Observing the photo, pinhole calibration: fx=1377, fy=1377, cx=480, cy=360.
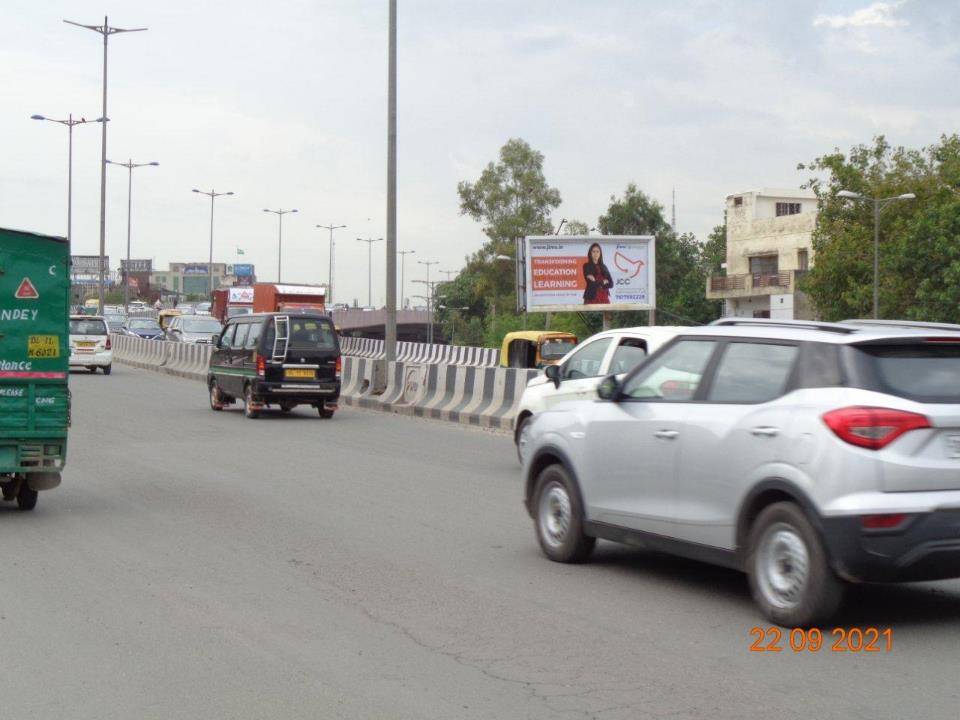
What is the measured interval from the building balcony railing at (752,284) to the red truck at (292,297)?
33.4 meters

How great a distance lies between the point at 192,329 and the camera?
164 ft

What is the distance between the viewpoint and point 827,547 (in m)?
6.66

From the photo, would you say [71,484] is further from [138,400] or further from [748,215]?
[748,215]

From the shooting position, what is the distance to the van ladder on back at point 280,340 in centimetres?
2417

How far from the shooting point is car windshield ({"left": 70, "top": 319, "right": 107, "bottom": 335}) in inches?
1544

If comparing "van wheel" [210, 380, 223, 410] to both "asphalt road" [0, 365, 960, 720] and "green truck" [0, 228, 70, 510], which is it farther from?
"green truck" [0, 228, 70, 510]

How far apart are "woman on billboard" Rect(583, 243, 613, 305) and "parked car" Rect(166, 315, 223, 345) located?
44.1 ft

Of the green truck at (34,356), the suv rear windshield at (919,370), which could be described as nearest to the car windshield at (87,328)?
the green truck at (34,356)

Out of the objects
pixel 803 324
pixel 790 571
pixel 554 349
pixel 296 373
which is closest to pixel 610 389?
pixel 803 324

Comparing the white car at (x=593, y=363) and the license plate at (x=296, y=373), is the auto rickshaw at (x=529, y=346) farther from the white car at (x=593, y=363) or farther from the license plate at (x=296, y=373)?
the white car at (x=593, y=363)

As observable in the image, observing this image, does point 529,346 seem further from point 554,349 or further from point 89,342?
point 89,342

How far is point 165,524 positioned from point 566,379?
5.30 metres

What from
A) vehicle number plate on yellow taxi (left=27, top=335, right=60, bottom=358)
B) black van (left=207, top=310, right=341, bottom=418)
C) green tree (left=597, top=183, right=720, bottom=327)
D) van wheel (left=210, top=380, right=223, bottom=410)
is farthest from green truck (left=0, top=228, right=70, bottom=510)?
green tree (left=597, top=183, right=720, bottom=327)

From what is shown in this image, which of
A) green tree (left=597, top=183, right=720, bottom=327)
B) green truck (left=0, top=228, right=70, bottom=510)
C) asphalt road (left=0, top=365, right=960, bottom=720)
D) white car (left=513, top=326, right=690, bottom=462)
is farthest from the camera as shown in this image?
green tree (left=597, top=183, right=720, bottom=327)
